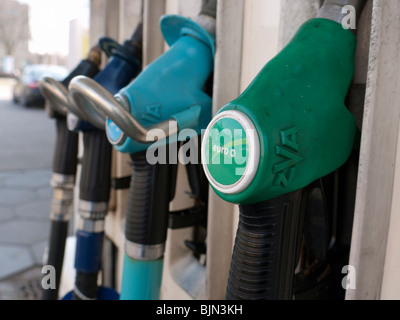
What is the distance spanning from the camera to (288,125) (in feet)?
1.28

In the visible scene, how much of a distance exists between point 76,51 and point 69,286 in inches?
32.0

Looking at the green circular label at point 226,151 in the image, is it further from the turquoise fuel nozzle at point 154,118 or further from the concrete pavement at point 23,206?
the concrete pavement at point 23,206

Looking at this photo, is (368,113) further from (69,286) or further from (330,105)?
(69,286)

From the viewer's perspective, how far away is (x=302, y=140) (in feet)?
1.32

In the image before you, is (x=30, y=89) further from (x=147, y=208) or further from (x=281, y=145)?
(x=281, y=145)

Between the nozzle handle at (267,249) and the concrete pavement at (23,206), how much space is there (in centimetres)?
138

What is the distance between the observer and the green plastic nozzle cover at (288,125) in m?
0.38

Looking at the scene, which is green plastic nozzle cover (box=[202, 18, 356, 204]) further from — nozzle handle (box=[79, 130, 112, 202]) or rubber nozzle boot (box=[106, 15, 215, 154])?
nozzle handle (box=[79, 130, 112, 202])

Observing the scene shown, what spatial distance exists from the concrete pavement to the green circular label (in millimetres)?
1433

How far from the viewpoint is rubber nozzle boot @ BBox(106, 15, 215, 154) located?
56 centimetres

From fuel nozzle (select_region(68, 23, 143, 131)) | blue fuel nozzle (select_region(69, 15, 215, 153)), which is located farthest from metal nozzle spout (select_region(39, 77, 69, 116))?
blue fuel nozzle (select_region(69, 15, 215, 153))

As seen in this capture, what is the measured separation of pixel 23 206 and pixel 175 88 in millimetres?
2610

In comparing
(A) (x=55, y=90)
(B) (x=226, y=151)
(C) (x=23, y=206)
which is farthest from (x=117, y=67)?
(C) (x=23, y=206)
